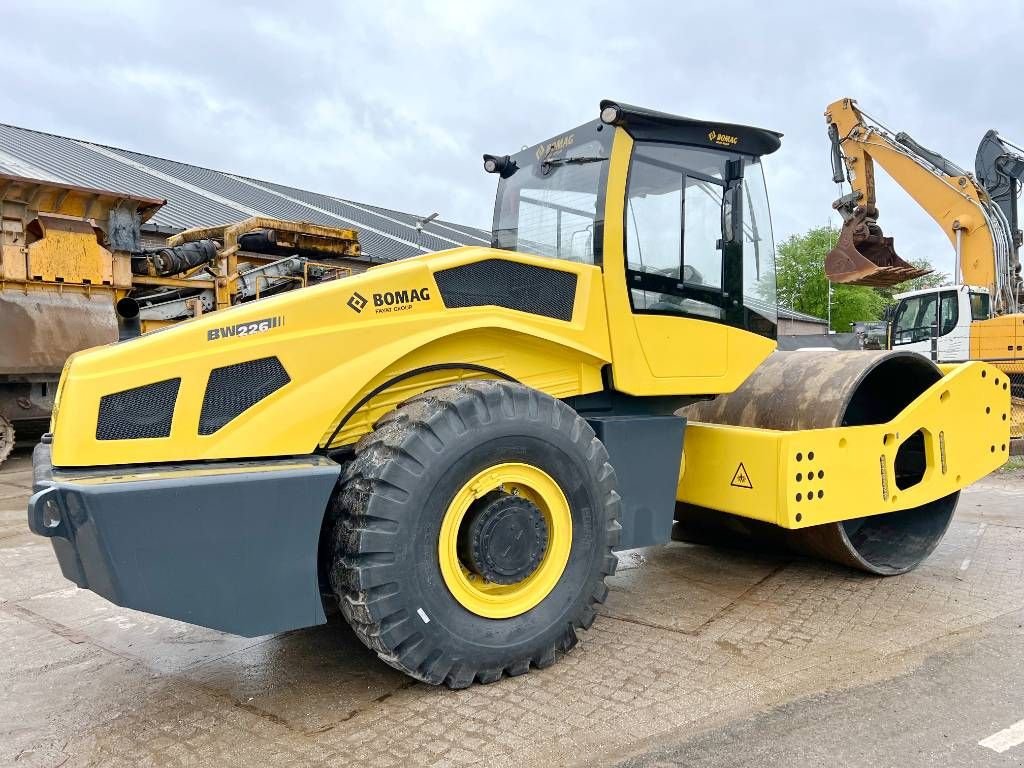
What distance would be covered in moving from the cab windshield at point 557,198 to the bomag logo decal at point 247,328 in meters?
1.63

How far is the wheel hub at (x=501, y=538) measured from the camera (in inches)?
127

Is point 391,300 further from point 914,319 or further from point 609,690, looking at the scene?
point 914,319

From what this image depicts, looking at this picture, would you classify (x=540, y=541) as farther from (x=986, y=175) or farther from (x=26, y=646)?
(x=986, y=175)

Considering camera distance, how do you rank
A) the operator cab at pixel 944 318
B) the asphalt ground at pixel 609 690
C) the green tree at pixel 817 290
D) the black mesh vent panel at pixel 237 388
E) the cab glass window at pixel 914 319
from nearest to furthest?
1. the asphalt ground at pixel 609 690
2. the black mesh vent panel at pixel 237 388
3. the operator cab at pixel 944 318
4. the cab glass window at pixel 914 319
5. the green tree at pixel 817 290

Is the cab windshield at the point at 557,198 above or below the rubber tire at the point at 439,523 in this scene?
above

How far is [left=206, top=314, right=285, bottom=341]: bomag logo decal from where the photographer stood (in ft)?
9.95

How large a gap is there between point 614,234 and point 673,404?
98 centimetres

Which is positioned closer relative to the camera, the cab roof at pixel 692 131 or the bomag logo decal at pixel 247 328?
the bomag logo decal at pixel 247 328

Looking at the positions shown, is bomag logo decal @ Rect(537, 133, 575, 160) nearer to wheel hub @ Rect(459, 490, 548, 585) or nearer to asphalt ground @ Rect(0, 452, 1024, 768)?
wheel hub @ Rect(459, 490, 548, 585)

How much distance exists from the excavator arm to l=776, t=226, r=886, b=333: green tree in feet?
119

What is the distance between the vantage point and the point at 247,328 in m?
3.06

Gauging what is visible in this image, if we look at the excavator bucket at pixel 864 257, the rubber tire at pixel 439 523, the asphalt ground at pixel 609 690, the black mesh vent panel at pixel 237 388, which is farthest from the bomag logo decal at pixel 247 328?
the excavator bucket at pixel 864 257

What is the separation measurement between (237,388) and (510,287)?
125cm

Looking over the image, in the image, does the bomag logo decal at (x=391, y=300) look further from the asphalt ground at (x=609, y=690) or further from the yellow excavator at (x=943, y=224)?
the yellow excavator at (x=943, y=224)
